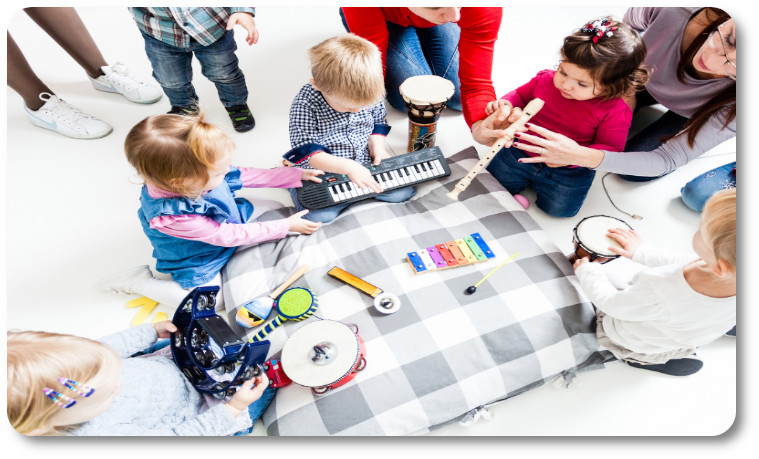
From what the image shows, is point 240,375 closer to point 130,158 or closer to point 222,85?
point 130,158

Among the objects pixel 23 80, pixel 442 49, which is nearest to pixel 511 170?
pixel 442 49

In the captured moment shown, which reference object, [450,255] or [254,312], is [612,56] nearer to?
[450,255]

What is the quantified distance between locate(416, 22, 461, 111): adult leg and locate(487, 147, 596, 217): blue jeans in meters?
0.52

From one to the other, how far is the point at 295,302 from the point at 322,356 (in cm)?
23

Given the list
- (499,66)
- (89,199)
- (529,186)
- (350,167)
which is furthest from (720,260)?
(89,199)

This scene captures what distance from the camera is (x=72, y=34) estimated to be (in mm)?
1973

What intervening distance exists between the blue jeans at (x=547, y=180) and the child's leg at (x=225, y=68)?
1.20 metres

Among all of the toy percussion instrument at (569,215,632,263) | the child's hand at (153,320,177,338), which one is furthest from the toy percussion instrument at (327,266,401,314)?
the toy percussion instrument at (569,215,632,263)

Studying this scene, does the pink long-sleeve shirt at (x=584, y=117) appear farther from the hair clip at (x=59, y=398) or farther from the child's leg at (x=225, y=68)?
the hair clip at (x=59, y=398)

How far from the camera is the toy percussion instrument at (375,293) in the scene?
4.39ft

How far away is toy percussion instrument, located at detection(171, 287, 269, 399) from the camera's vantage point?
1064mm

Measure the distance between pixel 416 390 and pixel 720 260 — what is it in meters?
0.80

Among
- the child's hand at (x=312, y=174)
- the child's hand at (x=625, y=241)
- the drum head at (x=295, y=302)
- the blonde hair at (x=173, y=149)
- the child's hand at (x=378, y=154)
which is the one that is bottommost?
the drum head at (x=295, y=302)

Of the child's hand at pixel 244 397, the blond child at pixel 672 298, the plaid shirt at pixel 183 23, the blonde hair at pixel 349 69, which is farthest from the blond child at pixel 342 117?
the blond child at pixel 672 298
